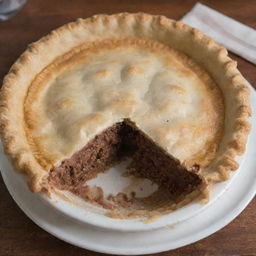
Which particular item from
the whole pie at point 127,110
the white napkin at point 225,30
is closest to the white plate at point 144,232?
the whole pie at point 127,110

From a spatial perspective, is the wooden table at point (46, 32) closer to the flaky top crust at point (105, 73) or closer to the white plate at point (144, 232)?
the white plate at point (144, 232)

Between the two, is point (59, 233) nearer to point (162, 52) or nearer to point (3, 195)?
point (3, 195)

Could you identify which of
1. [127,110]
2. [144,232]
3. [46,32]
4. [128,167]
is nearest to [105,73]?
[127,110]

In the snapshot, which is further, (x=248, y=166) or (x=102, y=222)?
(x=248, y=166)

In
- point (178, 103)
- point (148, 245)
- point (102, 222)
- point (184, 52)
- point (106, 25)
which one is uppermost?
point (106, 25)

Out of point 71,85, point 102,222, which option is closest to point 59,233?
point 102,222

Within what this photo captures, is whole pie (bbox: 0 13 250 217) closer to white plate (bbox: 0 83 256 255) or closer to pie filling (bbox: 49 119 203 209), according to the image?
pie filling (bbox: 49 119 203 209)
